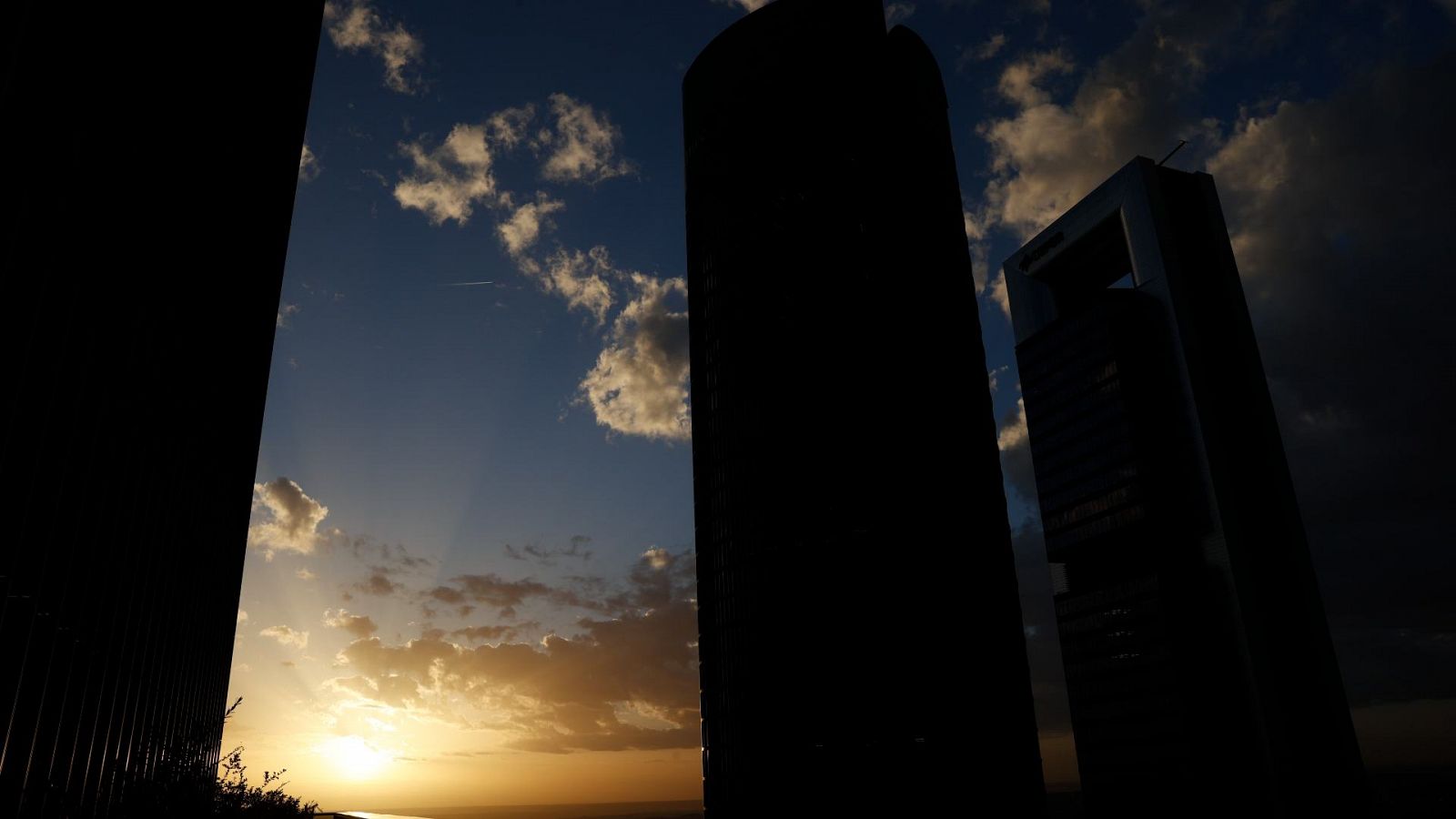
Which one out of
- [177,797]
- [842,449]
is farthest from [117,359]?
[842,449]

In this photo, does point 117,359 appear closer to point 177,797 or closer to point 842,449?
point 177,797

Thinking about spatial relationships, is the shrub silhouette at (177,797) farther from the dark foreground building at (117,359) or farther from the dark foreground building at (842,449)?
the dark foreground building at (842,449)

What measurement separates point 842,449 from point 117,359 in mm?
124191

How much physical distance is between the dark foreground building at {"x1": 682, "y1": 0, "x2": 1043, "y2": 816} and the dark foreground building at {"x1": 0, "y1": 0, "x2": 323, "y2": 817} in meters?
95.4

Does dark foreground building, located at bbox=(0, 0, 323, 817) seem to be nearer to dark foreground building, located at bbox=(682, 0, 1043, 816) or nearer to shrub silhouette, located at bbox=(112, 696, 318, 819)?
shrub silhouette, located at bbox=(112, 696, 318, 819)

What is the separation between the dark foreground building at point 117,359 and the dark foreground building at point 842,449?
9539cm

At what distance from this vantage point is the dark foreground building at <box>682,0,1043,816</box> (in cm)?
14238

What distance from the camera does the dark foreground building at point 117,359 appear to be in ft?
113


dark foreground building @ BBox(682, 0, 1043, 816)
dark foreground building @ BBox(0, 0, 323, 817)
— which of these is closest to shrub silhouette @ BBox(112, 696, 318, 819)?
dark foreground building @ BBox(0, 0, 323, 817)

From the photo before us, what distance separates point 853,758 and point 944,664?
19949mm

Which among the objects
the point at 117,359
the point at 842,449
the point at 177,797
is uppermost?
the point at 842,449

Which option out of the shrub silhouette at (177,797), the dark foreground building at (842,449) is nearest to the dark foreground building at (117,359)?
the shrub silhouette at (177,797)

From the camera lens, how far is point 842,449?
158 meters

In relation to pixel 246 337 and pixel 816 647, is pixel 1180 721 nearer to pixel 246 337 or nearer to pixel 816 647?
pixel 816 647
